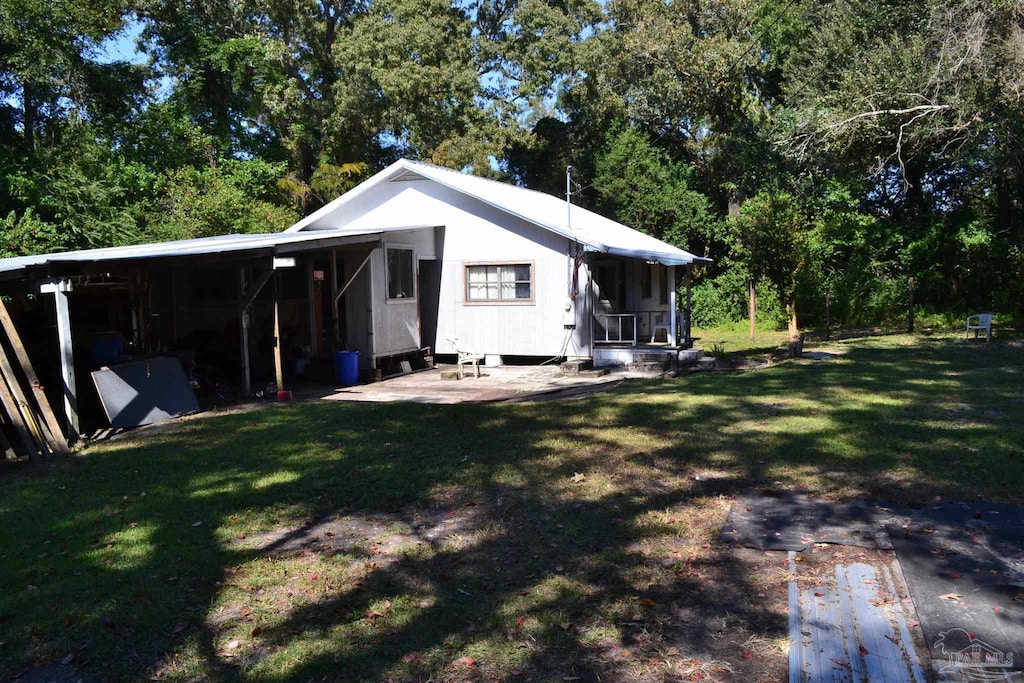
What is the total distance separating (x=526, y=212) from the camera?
16.1 m

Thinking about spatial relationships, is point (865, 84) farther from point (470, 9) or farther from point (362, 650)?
point (362, 650)

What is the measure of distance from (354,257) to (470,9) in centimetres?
2137

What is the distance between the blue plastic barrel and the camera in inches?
570

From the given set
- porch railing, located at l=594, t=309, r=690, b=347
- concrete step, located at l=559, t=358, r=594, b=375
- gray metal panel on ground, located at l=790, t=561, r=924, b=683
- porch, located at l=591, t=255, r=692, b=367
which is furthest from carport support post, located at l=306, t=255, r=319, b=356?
gray metal panel on ground, located at l=790, t=561, r=924, b=683

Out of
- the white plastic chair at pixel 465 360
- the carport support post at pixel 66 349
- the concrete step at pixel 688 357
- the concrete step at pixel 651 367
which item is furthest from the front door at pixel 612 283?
the carport support post at pixel 66 349

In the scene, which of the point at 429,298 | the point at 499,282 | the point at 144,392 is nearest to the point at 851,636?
the point at 144,392

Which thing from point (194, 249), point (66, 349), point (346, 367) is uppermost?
point (194, 249)

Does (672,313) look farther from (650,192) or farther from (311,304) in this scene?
(650,192)

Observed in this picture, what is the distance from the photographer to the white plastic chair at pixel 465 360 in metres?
15.3

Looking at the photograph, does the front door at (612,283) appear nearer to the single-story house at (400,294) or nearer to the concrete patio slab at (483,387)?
the single-story house at (400,294)

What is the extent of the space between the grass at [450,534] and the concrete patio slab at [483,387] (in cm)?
186

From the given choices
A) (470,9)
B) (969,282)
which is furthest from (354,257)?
(470,9)

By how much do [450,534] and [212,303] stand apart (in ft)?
37.9

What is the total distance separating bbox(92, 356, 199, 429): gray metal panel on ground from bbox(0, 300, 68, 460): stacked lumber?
3.44ft
